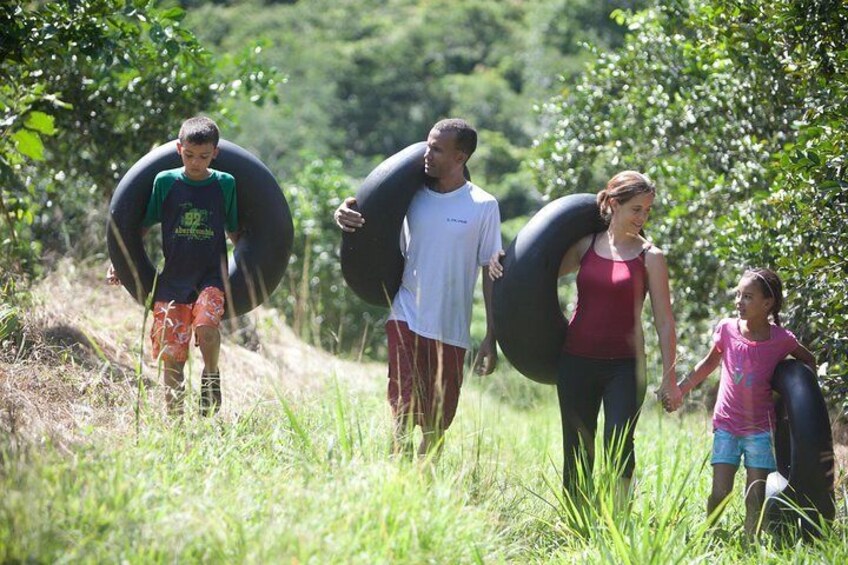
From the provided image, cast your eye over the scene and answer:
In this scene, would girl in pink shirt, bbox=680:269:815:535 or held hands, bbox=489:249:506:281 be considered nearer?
girl in pink shirt, bbox=680:269:815:535

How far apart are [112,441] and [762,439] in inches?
116

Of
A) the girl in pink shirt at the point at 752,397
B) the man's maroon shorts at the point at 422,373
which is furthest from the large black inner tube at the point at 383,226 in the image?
the girl in pink shirt at the point at 752,397

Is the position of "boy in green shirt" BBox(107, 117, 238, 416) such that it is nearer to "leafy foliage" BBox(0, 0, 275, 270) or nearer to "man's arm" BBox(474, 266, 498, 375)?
"man's arm" BBox(474, 266, 498, 375)

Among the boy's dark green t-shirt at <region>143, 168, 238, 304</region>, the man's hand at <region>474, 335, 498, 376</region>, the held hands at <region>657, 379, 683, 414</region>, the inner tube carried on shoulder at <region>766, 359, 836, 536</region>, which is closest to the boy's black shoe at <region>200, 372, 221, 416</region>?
the boy's dark green t-shirt at <region>143, 168, 238, 304</region>

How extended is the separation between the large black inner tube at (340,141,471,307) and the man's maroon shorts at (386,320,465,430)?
29 centimetres

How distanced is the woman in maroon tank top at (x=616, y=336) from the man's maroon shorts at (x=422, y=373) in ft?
1.77

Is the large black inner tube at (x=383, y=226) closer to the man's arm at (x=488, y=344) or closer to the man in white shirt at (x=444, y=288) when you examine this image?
the man in white shirt at (x=444, y=288)

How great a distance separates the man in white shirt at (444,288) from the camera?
5.79 meters

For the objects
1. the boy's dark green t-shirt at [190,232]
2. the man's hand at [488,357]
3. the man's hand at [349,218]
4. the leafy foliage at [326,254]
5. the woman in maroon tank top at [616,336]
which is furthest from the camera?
the leafy foliage at [326,254]

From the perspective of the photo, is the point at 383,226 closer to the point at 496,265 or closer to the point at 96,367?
the point at 496,265

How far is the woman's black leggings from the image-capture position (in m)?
5.48

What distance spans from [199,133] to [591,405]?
2.32 meters

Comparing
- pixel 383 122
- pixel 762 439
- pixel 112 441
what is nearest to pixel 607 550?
pixel 762 439

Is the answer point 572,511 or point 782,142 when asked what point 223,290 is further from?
point 782,142
